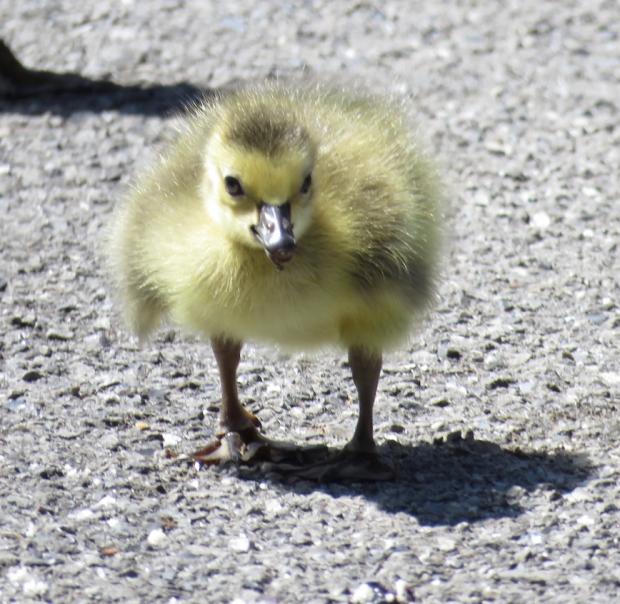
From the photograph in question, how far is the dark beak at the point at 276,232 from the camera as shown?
3869mm

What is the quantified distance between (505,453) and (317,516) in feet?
2.32

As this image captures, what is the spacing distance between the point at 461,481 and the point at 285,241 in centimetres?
102

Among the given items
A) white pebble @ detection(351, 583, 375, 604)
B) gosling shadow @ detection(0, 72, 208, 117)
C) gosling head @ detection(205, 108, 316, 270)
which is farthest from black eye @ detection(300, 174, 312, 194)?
gosling shadow @ detection(0, 72, 208, 117)

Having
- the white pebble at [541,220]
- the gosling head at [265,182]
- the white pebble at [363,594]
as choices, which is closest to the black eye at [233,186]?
the gosling head at [265,182]

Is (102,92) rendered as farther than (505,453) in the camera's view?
Yes

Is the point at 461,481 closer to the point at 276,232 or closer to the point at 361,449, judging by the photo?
the point at 361,449

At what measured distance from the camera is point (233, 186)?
13.3 ft

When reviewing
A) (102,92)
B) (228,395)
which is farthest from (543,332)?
(102,92)

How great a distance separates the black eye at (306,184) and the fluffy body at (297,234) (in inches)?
1.2

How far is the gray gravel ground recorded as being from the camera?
3.92 m

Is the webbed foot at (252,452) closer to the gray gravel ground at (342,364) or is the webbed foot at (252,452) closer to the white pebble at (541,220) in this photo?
the gray gravel ground at (342,364)

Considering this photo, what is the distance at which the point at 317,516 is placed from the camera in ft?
13.8

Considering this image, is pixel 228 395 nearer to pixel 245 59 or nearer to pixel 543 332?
pixel 543 332

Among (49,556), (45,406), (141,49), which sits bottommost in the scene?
(141,49)
